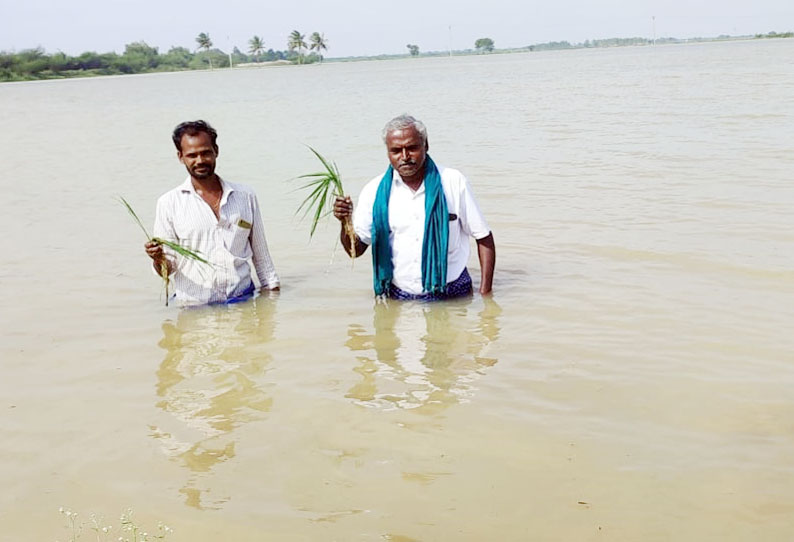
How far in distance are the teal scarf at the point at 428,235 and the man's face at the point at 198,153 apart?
96 cm

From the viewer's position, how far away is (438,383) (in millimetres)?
4234

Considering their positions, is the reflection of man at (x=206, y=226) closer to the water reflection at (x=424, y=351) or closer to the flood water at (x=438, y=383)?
the flood water at (x=438, y=383)

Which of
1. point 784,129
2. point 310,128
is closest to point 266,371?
point 784,129

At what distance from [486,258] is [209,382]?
1908 mm

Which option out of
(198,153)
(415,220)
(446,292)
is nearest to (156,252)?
(198,153)

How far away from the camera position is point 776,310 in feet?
16.9

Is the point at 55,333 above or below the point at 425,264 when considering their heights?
below

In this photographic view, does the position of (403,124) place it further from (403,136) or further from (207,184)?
(207,184)

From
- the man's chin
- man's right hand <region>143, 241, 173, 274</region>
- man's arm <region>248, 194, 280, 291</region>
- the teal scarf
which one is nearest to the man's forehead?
the teal scarf

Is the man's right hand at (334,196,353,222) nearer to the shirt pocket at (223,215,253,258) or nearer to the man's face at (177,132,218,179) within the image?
the shirt pocket at (223,215,253,258)

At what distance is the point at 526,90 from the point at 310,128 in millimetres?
12285

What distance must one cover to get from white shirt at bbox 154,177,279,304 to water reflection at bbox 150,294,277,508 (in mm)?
166

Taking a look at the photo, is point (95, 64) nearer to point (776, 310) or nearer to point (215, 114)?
point (215, 114)

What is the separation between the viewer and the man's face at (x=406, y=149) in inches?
195
